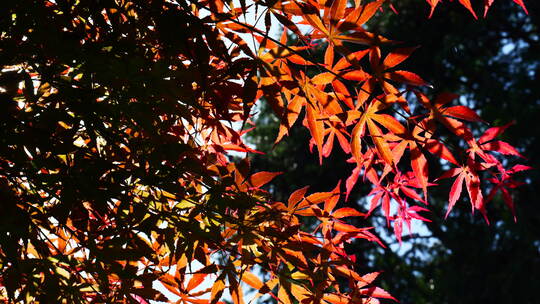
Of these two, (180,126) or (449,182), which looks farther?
(449,182)

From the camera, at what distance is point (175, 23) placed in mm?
692

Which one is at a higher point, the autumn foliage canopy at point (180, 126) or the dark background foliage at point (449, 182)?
the dark background foliage at point (449, 182)

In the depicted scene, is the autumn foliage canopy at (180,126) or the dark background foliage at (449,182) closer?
the autumn foliage canopy at (180,126)

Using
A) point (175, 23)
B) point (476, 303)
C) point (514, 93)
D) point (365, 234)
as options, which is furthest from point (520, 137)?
point (175, 23)

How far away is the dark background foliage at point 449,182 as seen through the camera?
596cm

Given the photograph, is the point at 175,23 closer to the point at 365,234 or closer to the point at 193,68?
the point at 193,68

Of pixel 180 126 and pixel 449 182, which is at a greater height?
pixel 449 182

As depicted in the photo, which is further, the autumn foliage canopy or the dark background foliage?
the dark background foliage

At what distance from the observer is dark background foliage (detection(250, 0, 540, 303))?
5957 millimetres

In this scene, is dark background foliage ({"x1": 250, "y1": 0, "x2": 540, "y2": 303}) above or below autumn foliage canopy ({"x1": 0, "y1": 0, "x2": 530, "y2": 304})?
above

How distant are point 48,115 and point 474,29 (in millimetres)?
6354

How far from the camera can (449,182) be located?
5.83 meters

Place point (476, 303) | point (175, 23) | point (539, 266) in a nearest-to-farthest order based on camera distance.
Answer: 1. point (175, 23)
2. point (539, 266)
3. point (476, 303)

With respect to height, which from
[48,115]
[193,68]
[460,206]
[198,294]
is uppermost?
[460,206]
